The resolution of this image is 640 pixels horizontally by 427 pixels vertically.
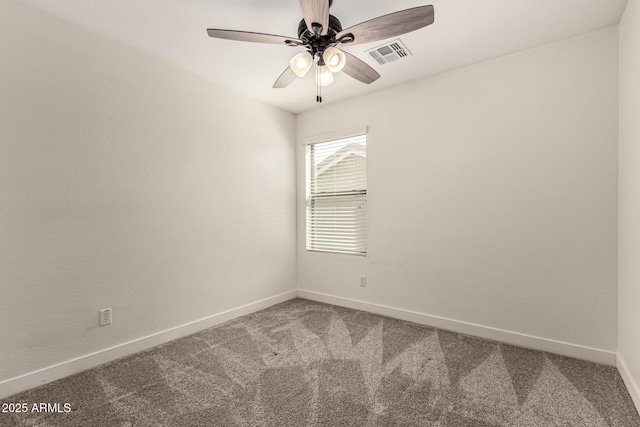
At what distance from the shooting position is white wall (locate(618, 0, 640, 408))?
1.79 m

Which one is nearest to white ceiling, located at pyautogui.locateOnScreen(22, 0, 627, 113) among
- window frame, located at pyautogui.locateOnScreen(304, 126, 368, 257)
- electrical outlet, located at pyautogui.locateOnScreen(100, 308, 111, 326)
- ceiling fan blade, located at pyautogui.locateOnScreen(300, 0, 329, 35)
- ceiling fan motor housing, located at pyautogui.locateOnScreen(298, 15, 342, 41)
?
ceiling fan motor housing, located at pyautogui.locateOnScreen(298, 15, 342, 41)

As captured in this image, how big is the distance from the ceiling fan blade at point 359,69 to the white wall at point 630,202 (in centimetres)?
157

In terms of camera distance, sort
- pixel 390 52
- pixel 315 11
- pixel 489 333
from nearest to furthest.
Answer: pixel 315 11 < pixel 390 52 < pixel 489 333

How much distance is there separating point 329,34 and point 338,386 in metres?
2.29

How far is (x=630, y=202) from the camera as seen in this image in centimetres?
192

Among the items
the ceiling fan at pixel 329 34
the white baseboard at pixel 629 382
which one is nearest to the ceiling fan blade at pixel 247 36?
the ceiling fan at pixel 329 34

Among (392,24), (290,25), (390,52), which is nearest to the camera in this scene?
(392,24)

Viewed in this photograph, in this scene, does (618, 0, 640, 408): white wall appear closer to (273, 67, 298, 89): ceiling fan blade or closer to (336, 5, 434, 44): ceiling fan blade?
(336, 5, 434, 44): ceiling fan blade

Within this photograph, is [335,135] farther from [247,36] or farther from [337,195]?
[247,36]

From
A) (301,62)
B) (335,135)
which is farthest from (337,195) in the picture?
(301,62)

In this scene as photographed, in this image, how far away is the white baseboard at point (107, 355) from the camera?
1934 mm

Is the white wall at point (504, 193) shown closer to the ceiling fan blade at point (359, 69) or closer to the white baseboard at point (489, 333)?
the white baseboard at point (489, 333)

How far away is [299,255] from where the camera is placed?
411 centimetres

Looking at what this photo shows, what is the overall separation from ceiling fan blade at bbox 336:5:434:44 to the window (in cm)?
170
